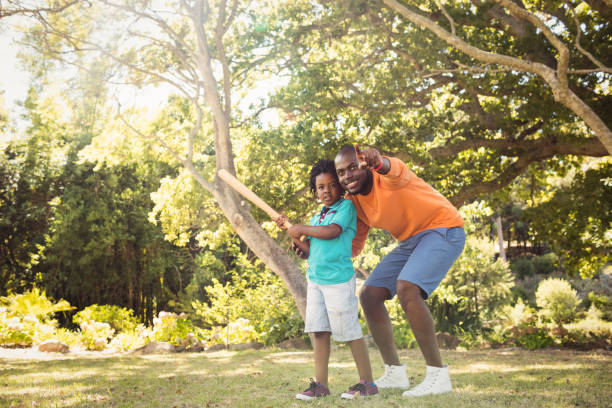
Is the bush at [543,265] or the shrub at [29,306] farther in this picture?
the bush at [543,265]

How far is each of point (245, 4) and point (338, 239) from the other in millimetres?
8213

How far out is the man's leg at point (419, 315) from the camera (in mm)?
3104

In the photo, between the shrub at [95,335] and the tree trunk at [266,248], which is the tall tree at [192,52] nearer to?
the tree trunk at [266,248]

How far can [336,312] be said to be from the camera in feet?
10.7

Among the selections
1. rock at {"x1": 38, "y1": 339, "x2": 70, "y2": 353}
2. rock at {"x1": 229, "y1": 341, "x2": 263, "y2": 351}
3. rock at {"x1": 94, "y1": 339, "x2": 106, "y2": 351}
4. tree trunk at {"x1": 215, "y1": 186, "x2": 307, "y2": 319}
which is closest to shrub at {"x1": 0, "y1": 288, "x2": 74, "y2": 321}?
rock at {"x1": 94, "y1": 339, "x2": 106, "y2": 351}

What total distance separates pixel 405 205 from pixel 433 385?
1.23 m

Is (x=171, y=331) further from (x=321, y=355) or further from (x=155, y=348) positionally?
(x=321, y=355)

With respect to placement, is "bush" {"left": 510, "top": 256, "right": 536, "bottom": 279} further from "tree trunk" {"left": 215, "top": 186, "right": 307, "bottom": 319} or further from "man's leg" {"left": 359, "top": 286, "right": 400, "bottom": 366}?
"man's leg" {"left": 359, "top": 286, "right": 400, "bottom": 366}

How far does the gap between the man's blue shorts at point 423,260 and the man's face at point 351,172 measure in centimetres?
56

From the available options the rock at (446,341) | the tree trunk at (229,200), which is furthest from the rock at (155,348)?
the rock at (446,341)

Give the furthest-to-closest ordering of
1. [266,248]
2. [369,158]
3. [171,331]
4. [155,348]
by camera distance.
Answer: [171,331] < [155,348] < [266,248] < [369,158]

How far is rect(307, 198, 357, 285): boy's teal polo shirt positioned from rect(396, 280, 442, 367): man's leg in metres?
0.40

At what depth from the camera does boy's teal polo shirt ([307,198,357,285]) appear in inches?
130

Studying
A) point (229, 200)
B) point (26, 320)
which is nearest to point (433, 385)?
point (229, 200)
